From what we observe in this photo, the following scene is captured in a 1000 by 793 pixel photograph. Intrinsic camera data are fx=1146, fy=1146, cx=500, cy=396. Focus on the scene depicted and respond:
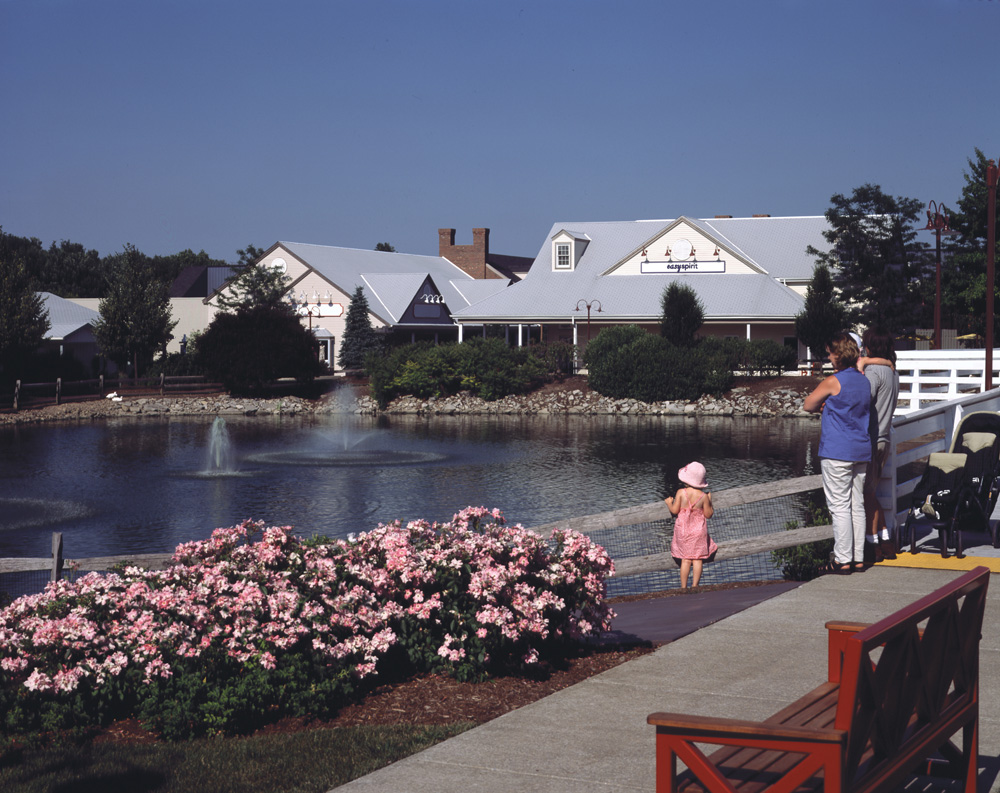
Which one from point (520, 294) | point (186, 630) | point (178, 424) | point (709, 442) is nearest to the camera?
point (186, 630)

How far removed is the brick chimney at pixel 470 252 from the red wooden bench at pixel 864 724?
80.7m

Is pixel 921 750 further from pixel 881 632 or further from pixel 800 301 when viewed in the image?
pixel 800 301

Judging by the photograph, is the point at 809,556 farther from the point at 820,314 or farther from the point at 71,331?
the point at 71,331

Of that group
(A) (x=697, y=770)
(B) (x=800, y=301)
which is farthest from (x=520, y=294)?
(A) (x=697, y=770)

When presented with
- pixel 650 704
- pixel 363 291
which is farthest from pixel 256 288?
pixel 650 704

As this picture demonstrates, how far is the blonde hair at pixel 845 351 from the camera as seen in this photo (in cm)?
961

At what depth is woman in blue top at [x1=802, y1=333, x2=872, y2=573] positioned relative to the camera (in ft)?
31.3

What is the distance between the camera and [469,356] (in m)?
54.9

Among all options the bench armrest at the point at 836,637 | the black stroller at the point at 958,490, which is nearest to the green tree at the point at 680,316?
the black stroller at the point at 958,490

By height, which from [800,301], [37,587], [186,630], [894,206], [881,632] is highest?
[894,206]

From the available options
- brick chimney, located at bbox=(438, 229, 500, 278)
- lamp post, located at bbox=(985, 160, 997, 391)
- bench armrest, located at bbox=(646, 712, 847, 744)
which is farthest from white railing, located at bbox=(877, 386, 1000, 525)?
brick chimney, located at bbox=(438, 229, 500, 278)

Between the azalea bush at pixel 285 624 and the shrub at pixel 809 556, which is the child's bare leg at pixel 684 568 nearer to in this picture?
the shrub at pixel 809 556

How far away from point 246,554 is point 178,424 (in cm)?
4238

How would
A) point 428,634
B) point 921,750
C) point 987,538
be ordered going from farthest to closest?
point 987,538, point 428,634, point 921,750
